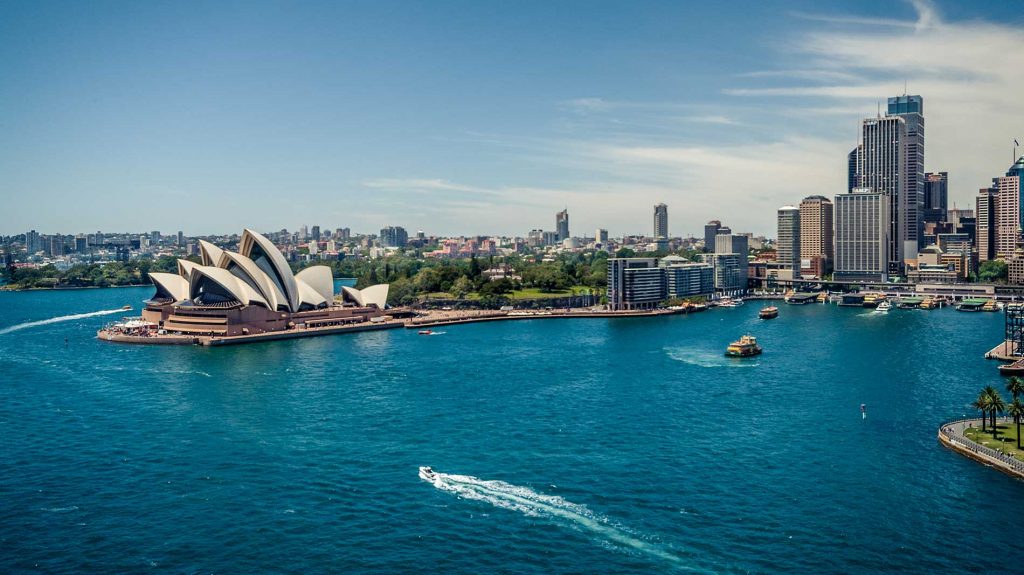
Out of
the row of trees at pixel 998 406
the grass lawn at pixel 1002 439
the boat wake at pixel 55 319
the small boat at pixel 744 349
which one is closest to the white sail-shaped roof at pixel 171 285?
the boat wake at pixel 55 319

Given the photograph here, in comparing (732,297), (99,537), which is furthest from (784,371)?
(732,297)

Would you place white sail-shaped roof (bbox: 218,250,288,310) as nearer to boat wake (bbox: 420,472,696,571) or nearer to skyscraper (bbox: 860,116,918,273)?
boat wake (bbox: 420,472,696,571)

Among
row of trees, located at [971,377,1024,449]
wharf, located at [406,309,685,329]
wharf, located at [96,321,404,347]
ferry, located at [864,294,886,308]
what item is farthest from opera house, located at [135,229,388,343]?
ferry, located at [864,294,886,308]

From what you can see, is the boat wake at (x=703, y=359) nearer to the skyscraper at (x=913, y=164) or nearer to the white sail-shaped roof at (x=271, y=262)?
the white sail-shaped roof at (x=271, y=262)

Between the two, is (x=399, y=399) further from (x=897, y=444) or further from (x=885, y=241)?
(x=885, y=241)

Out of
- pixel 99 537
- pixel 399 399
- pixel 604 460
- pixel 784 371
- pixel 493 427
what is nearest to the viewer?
pixel 99 537

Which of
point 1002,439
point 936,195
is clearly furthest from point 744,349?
point 936,195

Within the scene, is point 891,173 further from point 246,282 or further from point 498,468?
point 498,468
